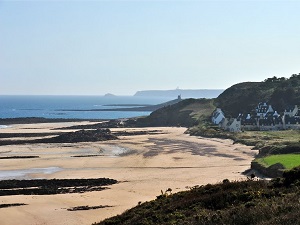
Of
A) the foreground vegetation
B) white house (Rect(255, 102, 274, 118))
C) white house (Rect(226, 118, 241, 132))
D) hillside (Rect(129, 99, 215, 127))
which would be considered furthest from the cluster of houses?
the foreground vegetation

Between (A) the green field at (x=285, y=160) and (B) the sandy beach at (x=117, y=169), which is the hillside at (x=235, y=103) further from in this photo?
(A) the green field at (x=285, y=160)

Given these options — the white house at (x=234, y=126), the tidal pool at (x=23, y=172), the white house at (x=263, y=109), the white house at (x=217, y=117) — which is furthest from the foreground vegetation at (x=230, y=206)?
the white house at (x=217, y=117)

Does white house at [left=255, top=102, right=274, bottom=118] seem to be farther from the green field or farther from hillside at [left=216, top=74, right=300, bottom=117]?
the green field

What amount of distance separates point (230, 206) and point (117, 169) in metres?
22.8

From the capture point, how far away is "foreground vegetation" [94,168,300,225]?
1305 centimetres

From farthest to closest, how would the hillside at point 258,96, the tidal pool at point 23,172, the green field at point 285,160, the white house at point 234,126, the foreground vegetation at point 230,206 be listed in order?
the hillside at point 258,96 < the white house at point 234,126 < the tidal pool at point 23,172 < the green field at point 285,160 < the foreground vegetation at point 230,206

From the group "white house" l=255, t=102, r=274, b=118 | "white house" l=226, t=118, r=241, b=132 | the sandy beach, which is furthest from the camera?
"white house" l=255, t=102, r=274, b=118

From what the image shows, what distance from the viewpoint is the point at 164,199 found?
61.5 ft

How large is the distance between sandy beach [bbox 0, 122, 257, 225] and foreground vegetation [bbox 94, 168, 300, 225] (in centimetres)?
548

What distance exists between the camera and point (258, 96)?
303 feet

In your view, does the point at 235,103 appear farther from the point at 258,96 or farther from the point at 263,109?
the point at 263,109

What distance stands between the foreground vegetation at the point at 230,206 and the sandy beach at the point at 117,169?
18.0ft

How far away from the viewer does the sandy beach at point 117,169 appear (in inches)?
956

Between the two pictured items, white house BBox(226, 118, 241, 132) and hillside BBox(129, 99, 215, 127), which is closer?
white house BBox(226, 118, 241, 132)
